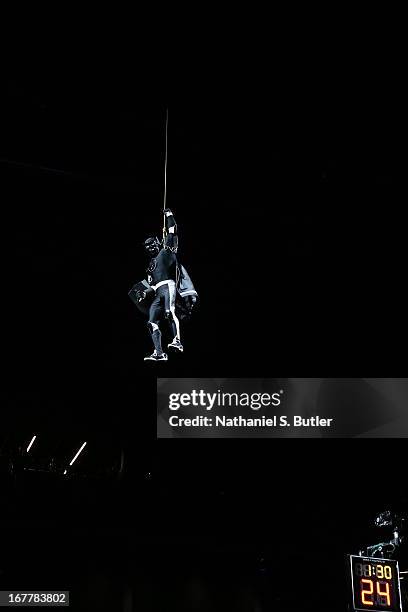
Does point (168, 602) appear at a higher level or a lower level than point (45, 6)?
lower

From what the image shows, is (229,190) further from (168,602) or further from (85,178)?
(168,602)

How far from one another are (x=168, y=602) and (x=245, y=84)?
23.9 feet

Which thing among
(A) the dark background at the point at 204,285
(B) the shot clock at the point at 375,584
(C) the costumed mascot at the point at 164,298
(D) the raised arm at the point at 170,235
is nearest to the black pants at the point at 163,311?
(C) the costumed mascot at the point at 164,298

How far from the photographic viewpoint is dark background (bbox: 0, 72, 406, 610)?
650cm

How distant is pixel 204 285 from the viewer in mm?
7668

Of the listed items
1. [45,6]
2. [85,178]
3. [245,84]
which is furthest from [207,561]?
[45,6]

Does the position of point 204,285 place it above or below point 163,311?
above

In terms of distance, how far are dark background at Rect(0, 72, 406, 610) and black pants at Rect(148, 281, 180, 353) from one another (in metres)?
0.50

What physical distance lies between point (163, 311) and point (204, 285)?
2333 millimetres

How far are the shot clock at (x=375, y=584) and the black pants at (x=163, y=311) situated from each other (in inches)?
193

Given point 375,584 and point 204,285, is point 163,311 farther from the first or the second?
point 375,584

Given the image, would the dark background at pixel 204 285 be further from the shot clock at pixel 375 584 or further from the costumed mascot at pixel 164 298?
the shot clock at pixel 375 584

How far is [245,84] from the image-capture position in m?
6.02

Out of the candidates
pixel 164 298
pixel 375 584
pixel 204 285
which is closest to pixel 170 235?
pixel 164 298
